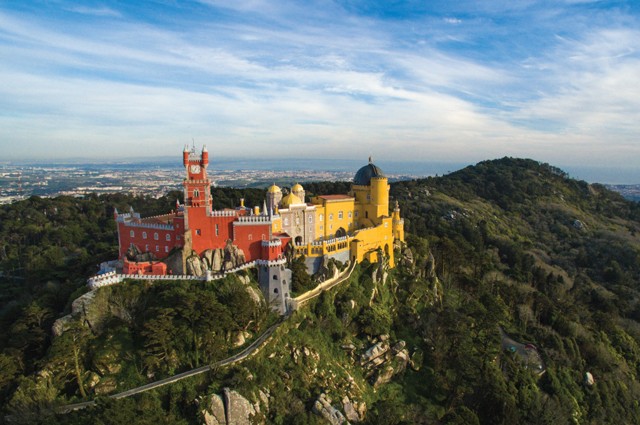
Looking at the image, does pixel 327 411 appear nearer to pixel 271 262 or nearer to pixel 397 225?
pixel 271 262

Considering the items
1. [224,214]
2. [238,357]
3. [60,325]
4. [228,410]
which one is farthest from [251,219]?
[60,325]

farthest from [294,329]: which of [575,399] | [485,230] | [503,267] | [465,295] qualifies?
[485,230]

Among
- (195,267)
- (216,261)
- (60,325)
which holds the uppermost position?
(216,261)

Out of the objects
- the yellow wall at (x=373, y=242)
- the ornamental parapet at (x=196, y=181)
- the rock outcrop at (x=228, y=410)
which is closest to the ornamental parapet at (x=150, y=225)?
the ornamental parapet at (x=196, y=181)

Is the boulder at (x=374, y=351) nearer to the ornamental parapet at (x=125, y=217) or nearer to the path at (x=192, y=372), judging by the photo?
the path at (x=192, y=372)

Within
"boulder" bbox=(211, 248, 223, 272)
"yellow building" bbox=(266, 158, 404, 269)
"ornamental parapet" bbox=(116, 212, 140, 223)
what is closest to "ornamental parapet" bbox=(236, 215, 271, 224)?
"yellow building" bbox=(266, 158, 404, 269)

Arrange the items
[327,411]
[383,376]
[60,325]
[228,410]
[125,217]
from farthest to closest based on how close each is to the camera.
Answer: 1. [125,217]
2. [383,376]
3. [60,325]
4. [327,411]
5. [228,410]

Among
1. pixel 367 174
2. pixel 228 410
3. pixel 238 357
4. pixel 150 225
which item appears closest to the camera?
pixel 228 410

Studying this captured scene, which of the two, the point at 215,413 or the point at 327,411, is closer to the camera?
the point at 215,413

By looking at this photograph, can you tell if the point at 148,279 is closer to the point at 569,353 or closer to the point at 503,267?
the point at 569,353
